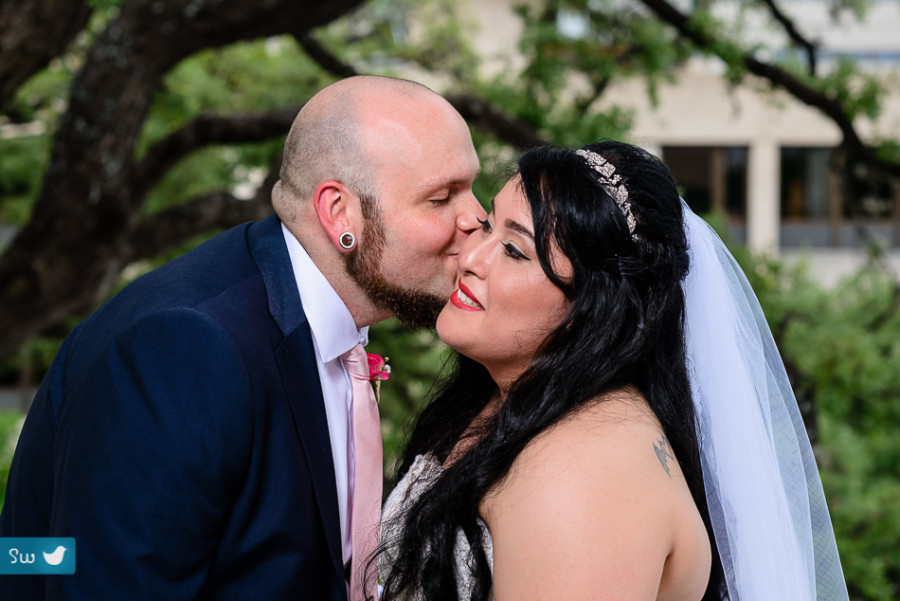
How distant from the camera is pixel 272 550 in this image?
2199 millimetres

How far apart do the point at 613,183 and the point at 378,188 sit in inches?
25.9

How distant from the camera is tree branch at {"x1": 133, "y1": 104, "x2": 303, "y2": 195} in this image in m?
6.51

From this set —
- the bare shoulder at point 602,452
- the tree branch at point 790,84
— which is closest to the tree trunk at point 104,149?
the tree branch at point 790,84

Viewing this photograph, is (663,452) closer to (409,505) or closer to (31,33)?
(409,505)

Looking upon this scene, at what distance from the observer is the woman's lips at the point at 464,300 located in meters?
2.39

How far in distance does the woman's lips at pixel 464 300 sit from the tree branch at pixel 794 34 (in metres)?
5.70

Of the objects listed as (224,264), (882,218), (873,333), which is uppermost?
(224,264)

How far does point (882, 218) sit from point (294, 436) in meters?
8.15

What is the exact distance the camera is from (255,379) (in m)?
2.18

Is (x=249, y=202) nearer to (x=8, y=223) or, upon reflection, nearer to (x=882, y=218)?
(x=8, y=223)

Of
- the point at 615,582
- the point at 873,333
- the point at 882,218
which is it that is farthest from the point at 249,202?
the point at 873,333

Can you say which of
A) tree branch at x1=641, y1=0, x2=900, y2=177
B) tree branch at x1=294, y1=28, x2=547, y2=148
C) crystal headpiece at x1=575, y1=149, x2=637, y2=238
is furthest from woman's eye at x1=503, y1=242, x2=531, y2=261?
tree branch at x1=641, y1=0, x2=900, y2=177

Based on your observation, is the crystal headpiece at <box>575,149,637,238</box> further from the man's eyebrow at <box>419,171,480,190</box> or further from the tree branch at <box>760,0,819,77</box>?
the tree branch at <box>760,0,819,77</box>

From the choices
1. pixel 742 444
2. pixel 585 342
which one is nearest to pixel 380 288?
pixel 585 342
